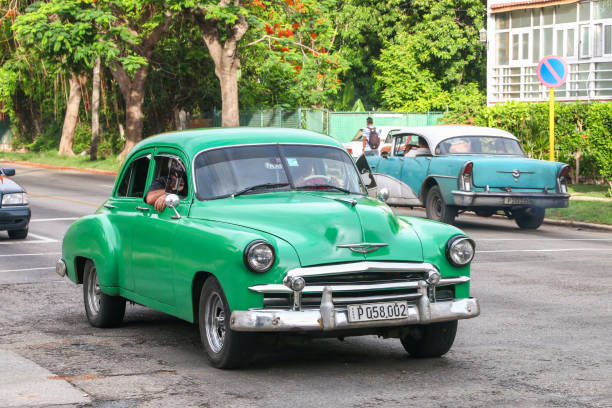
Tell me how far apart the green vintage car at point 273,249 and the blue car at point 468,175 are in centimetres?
874

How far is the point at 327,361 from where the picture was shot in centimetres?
793

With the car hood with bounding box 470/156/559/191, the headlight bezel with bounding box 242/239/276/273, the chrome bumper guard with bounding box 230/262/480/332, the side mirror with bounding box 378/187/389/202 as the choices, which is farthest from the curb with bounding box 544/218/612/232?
the headlight bezel with bounding box 242/239/276/273

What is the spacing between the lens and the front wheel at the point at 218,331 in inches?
286

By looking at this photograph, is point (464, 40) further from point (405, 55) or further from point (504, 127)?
point (504, 127)

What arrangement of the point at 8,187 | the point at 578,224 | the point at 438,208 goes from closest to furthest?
the point at 8,187, the point at 438,208, the point at 578,224

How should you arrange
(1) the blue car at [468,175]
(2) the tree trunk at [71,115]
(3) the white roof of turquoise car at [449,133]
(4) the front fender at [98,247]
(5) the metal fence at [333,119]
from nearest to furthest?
(4) the front fender at [98,247] < (1) the blue car at [468,175] < (3) the white roof of turquoise car at [449,133] < (5) the metal fence at [333,119] < (2) the tree trunk at [71,115]

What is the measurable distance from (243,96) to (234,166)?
124 feet

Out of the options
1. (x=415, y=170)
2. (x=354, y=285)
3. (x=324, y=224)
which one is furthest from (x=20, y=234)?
(x=354, y=285)

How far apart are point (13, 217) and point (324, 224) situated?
11.5 metres

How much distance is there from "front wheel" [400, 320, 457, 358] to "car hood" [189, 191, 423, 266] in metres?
0.68

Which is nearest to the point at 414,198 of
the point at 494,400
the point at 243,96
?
the point at 494,400

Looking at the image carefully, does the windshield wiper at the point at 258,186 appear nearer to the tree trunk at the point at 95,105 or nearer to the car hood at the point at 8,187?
the car hood at the point at 8,187

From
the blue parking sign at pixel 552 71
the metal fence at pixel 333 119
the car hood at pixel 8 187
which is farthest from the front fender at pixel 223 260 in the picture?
the metal fence at pixel 333 119

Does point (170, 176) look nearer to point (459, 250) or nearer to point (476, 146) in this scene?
point (459, 250)
